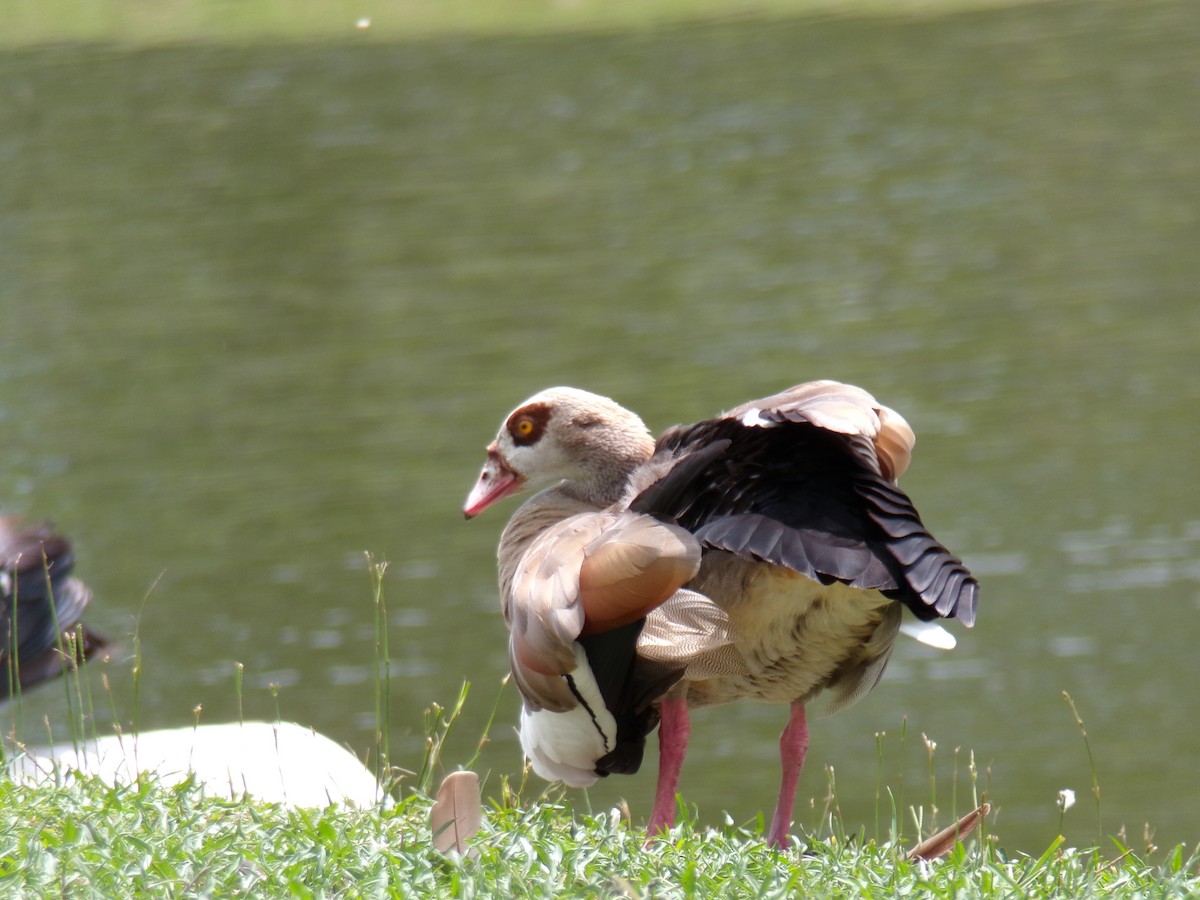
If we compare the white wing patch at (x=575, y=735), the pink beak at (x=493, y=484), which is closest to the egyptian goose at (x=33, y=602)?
the pink beak at (x=493, y=484)

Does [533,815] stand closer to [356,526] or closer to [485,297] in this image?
[356,526]

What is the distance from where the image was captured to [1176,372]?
13578 mm

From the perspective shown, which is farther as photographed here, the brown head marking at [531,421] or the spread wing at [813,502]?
the brown head marking at [531,421]

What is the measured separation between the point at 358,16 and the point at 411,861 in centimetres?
2671

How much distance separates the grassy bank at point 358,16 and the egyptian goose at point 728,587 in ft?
77.5

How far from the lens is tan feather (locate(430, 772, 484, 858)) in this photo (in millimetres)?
3566

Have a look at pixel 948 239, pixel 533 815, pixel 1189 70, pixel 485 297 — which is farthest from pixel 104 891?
pixel 1189 70

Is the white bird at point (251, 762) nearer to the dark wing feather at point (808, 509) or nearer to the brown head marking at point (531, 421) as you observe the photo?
the brown head marking at point (531, 421)

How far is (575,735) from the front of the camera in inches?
176

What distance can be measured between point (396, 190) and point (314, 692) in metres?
11.5

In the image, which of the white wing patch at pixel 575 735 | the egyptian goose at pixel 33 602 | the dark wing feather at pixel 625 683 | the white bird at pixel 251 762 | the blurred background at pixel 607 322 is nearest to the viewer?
the dark wing feather at pixel 625 683

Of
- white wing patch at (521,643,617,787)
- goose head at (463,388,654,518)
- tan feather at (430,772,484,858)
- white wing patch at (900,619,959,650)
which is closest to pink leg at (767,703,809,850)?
white wing patch at (521,643,617,787)

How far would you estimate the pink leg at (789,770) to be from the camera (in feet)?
14.7

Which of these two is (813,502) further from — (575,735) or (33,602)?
(33,602)
